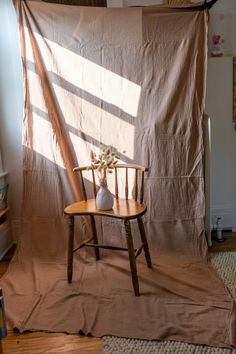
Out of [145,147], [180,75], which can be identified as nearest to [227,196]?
[145,147]

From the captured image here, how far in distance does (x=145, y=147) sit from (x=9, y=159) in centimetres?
111

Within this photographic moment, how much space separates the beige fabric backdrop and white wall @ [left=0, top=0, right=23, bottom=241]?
0.63 feet

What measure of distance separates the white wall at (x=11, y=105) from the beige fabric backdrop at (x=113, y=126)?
191 millimetres

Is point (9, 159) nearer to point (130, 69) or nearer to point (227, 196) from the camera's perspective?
point (130, 69)

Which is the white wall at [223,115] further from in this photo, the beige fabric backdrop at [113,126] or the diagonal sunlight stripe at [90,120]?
the diagonal sunlight stripe at [90,120]

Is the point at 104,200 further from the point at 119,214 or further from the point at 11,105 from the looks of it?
the point at 11,105

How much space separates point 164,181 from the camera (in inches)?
87.9

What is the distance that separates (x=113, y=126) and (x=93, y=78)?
37 centimetres

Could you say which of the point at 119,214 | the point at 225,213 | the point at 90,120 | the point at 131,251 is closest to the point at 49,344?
the point at 131,251

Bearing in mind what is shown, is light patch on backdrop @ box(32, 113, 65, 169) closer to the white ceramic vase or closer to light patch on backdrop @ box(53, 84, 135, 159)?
light patch on backdrop @ box(53, 84, 135, 159)

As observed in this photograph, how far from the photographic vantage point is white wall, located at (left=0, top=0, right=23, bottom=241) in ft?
7.30

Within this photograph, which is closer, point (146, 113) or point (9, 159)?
Answer: point (146, 113)

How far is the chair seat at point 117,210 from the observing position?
5.78 ft

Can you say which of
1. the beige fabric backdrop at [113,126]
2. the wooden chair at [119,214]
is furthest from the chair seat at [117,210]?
the beige fabric backdrop at [113,126]
